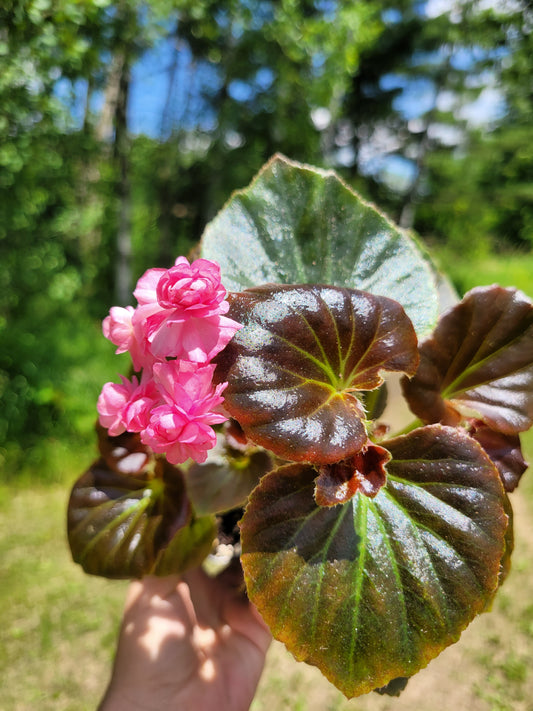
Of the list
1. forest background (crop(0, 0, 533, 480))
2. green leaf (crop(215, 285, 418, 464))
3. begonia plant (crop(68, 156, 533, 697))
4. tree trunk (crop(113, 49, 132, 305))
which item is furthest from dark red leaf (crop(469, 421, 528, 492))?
tree trunk (crop(113, 49, 132, 305))

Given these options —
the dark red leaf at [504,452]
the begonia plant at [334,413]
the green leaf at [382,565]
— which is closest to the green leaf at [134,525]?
the begonia plant at [334,413]

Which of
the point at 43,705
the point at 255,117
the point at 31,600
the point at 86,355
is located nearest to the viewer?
the point at 43,705

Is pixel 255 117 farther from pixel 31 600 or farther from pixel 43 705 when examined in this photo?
pixel 43 705

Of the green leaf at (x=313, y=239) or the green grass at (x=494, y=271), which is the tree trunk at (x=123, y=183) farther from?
the green leaf at (x=313, y=239)

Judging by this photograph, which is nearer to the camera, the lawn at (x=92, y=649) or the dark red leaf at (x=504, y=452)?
the dark red leaf at (x=504, y=452)

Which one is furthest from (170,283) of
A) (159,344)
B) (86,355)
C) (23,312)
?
(23,312)

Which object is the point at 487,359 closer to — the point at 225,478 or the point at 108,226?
the point at 225,478

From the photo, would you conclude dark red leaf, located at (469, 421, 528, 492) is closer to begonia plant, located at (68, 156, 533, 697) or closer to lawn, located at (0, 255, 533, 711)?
begonia plant, located at (68, 156, 533, 697)
